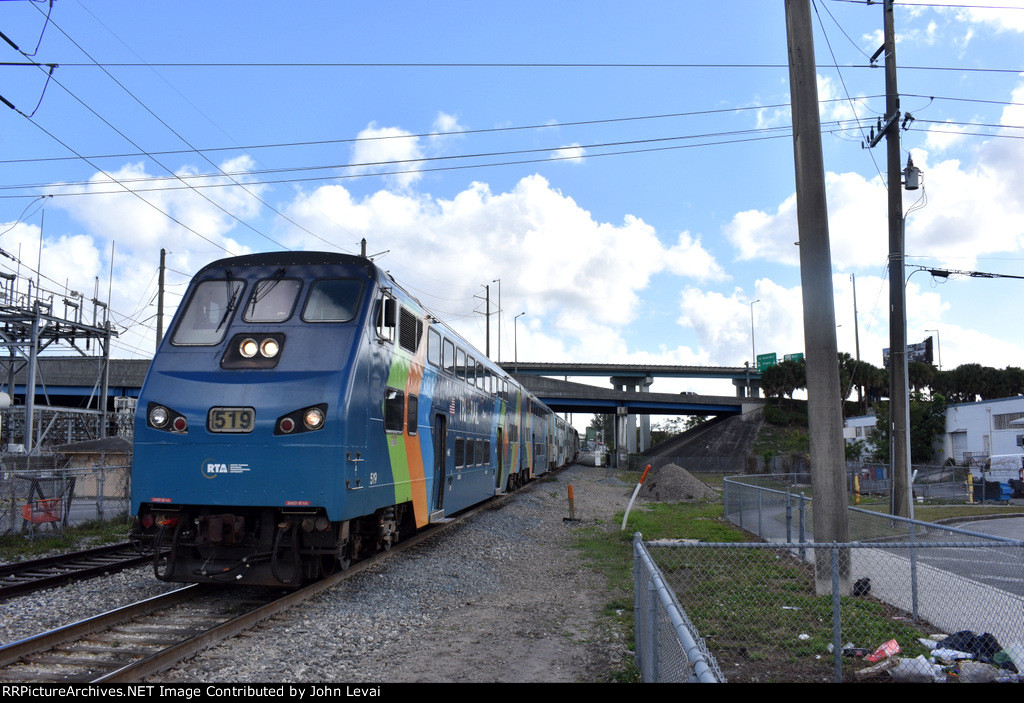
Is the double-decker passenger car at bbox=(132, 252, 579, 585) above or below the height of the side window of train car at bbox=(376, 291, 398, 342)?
below

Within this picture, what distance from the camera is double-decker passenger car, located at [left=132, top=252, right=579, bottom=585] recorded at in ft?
27.1

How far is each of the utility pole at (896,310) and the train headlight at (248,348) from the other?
12576 millimetres

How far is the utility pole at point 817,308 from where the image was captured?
9312 mm

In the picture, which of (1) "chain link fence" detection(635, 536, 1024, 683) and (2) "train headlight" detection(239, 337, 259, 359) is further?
(2) "train headlight" detection(239, 337, 259, 359)

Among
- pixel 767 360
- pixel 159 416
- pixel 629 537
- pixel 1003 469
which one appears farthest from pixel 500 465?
pixel 767 360

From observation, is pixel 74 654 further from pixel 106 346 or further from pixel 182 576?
pixel 106 346

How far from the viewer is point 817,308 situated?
9.62m

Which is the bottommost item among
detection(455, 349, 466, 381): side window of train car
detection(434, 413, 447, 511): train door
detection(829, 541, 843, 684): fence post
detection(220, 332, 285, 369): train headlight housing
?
detection(829, 541, 843, 684): fence post

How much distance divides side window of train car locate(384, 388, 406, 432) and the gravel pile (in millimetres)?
2079

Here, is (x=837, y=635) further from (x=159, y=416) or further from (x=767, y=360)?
(x=767, y=360)

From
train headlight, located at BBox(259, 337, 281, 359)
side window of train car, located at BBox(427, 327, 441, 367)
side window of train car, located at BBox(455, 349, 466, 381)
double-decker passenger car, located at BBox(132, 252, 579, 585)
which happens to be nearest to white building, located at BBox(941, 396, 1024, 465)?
side window of train car, located at BBox(455, 349, 466, 381)

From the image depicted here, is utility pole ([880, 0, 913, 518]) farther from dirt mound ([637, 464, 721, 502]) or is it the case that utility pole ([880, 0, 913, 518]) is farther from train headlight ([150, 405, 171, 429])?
train headlight ([150, 405, 171, 429])

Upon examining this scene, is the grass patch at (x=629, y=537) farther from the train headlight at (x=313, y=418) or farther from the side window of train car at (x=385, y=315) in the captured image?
the side window of train car at (x=385, y=315)

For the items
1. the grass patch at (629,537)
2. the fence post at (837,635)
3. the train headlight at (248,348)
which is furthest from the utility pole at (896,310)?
the train headlight at (248,348)
